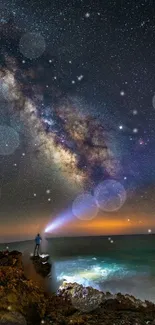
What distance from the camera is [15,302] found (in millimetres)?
10555

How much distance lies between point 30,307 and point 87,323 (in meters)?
2.42

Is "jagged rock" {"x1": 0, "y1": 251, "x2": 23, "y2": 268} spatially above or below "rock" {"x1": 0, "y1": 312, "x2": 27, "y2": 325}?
above

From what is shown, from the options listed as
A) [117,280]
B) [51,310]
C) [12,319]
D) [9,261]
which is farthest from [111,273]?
[12,319]

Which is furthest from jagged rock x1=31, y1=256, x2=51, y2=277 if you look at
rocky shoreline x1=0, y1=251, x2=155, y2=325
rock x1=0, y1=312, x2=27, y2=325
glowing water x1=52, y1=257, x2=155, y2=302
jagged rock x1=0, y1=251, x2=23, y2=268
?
rock x1=0, y1=312, x2=27, y2=325

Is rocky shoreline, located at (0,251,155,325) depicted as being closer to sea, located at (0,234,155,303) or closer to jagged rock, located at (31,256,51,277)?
sea, located at (0,234,155,303)

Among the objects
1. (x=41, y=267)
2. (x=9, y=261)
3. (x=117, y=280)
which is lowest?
(x=9, y=261)

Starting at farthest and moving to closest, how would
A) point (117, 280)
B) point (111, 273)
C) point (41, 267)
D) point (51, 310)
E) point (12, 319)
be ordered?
point (111, 273), point (117, 280), point (41, 267), point (51, 310), point (12, 319)

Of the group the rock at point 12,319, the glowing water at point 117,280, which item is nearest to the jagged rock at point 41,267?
the glowing water at point 117,280

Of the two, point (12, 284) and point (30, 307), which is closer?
point (30, 307)

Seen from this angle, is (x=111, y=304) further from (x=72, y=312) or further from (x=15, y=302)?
(x=15, y=302)

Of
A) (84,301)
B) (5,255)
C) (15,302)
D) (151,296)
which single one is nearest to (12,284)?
(15,302)

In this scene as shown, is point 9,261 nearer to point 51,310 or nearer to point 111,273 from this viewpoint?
point 51,310

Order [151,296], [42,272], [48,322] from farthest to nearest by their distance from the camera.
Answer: [42,272] < [151,296] < [48,322]

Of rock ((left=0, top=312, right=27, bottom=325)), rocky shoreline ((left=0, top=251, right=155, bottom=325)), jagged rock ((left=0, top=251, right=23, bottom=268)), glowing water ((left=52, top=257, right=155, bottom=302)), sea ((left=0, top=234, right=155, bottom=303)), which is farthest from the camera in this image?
sea ((left=0, top=234, right=155, bottom=303))
